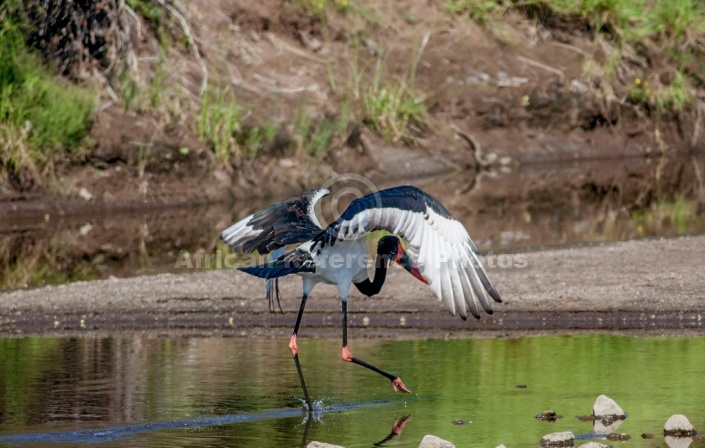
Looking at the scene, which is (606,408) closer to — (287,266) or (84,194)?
(287,266)

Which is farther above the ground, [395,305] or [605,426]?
[395,305]

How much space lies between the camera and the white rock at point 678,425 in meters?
6.45

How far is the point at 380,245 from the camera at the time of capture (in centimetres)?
855

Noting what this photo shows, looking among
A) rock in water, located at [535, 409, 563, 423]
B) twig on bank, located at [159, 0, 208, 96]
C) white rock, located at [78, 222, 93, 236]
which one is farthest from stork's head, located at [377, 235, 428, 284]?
twig on bank, located at [159, 0, 208, 96]

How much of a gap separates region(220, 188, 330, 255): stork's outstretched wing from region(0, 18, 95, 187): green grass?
7967 mm

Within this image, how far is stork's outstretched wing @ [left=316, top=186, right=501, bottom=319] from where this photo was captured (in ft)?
22.1

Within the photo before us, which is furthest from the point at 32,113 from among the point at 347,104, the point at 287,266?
the point at 287,266

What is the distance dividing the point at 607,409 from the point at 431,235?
1369mm

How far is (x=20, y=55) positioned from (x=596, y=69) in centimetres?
1024

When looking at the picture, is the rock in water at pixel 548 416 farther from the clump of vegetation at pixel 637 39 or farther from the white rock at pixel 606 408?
the clump of vegetation at pixel 637 39

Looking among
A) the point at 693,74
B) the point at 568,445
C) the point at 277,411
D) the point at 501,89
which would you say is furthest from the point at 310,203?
the point at 693,74

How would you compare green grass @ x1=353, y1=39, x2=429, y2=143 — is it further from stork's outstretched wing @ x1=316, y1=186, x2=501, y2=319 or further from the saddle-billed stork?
stork's outstretched wing @ x1=316, y1=186, x2=501, y2=319

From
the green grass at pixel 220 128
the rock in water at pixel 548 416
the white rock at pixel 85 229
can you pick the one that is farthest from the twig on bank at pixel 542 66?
the rock in water at pixel 548 416

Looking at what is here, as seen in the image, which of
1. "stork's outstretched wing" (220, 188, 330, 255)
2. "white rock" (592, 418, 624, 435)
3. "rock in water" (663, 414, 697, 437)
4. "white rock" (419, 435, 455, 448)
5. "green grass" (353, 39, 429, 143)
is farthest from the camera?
"green grass" (353, 39, 429, 143)
